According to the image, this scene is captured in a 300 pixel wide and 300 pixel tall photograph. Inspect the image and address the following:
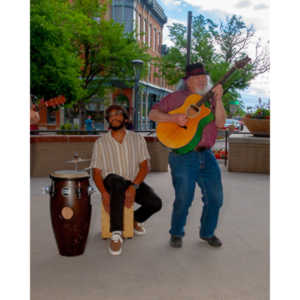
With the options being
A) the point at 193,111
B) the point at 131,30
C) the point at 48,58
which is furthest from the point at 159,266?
the point at 131,30

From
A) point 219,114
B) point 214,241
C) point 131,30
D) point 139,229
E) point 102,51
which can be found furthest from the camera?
point 131,30

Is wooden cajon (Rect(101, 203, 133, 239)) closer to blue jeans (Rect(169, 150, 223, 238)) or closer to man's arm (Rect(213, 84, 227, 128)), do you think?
blue jeans (Rect(169, 150, 223, 238))

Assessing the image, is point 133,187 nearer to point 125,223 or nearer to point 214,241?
point 125,223

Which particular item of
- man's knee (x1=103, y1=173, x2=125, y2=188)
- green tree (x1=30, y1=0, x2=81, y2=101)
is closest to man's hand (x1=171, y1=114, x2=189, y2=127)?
man's knee (x1=103, y1=173, x2=125, y2=188)

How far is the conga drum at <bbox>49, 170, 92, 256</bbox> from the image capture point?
132 inches

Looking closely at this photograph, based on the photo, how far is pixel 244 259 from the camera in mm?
3473

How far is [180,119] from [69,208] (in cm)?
128

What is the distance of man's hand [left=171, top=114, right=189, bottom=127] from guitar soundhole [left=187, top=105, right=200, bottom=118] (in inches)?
2.2

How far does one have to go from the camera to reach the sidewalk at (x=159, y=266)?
279 centimetres

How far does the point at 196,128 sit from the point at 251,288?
146 cm

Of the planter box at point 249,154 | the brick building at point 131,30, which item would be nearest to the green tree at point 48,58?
the planter box at point 249,154

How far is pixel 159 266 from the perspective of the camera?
3289 millimetres

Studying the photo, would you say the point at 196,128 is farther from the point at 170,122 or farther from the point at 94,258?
the point at 94,258
